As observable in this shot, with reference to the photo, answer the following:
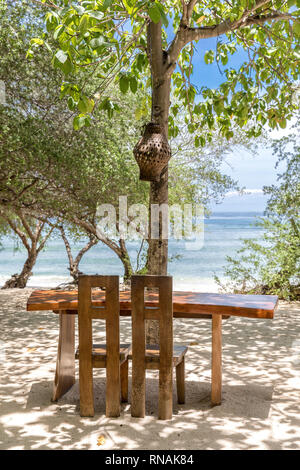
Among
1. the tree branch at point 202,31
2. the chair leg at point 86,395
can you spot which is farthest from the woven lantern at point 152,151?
the chair leg at point 86,395

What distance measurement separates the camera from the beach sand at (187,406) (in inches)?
116

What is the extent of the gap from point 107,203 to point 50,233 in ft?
11.5

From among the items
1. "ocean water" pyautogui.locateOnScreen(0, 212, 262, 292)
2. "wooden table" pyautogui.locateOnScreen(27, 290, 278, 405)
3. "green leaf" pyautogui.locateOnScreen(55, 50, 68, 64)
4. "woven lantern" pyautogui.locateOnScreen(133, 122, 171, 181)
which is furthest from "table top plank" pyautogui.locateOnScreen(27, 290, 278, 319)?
"ocean water" pyautogui.locateOnScreen(0, 212, 262, 292)

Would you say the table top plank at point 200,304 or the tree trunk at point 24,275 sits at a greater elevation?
the table top plank at point 200,304

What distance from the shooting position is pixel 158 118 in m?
4.55

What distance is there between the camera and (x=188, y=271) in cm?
3198

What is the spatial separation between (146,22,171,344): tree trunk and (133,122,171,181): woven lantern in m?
0.39

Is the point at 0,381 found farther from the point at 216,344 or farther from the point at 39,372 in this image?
the point at 216,344

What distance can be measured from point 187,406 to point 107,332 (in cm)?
96

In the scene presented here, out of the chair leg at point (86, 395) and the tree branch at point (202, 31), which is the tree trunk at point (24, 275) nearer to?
the tree branch at point (202, 31)

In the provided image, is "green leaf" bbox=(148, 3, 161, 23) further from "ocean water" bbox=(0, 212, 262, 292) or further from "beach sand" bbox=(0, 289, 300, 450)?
"ocean water" bbox=(0, 212, 262, 292)

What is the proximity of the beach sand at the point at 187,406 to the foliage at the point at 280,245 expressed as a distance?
2.96m

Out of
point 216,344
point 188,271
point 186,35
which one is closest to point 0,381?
point 216,344
